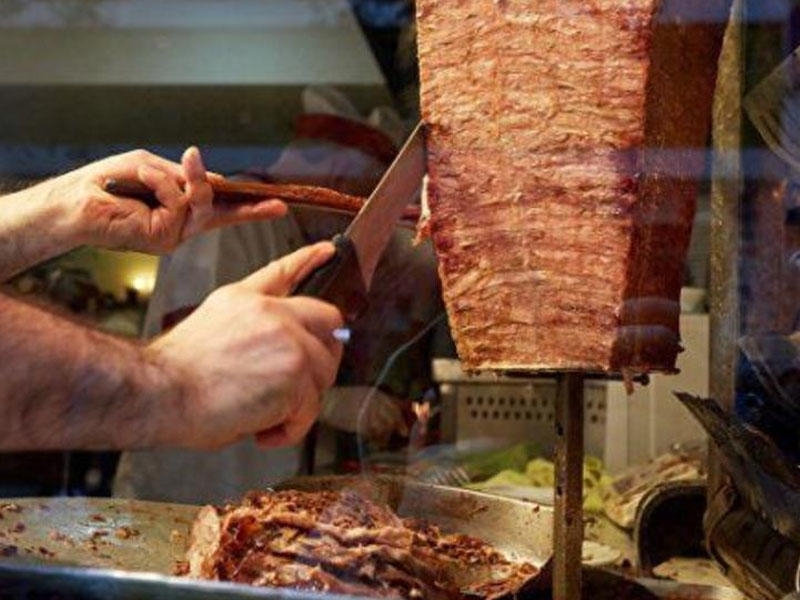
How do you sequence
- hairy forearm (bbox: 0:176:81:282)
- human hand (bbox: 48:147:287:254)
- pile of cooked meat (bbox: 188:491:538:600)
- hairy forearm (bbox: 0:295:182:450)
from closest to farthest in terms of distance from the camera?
hairy forearm (bbox: 0:295:182:450) → pile of cooked meat (bbox: 188:491:538:600) → human hand (bbox: 48:147:287:254) → hairy forearm (bbox: 0:176:81:282)

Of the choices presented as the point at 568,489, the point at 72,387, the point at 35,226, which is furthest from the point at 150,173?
the point at 568,489

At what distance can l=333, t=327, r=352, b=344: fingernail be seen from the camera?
140 centimetres

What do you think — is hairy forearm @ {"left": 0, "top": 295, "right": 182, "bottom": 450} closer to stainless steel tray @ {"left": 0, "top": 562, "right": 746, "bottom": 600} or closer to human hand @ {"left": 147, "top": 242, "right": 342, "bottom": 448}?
human hand @ {"left": 147, "top": 242, "right": 342, "bottom": 448}

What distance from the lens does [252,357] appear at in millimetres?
1342

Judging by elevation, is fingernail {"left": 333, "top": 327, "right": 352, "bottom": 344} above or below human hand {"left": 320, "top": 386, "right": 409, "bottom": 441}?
above

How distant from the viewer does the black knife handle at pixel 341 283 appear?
4.53 feet

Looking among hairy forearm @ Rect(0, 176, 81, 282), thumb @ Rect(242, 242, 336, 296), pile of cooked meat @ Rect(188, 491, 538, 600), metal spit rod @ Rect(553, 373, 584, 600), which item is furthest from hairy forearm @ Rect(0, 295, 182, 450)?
metal spit rod @ Rect(553, 373, 584, 600)

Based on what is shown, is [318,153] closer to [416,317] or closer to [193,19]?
[193,19]

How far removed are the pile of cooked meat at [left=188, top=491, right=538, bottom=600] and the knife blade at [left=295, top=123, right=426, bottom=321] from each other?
0.36 meters

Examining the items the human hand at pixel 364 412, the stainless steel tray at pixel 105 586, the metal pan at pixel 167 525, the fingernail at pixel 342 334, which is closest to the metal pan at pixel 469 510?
the metal pan at pixel 167 525

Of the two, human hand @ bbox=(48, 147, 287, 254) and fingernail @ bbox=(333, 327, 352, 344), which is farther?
human hand @ bbox=(48, 147, 287, 254)

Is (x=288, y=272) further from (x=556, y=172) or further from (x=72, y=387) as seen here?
(x=556, y=172)

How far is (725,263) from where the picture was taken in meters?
2.15

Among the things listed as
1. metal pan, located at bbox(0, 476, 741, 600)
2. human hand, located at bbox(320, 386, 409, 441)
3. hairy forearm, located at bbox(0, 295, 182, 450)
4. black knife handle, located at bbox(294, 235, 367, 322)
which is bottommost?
metal pan, located at bbox(0, 476, 741, 600)
